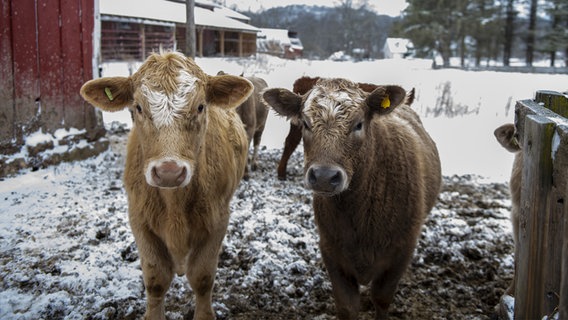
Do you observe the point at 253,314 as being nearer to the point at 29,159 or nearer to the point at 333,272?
the point at 333,272

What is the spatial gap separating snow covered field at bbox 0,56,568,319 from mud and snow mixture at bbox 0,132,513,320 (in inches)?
0.4

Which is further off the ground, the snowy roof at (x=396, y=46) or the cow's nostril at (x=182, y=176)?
the snowy roof at (x=396, y=46)

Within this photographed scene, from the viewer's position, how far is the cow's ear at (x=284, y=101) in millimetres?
3088

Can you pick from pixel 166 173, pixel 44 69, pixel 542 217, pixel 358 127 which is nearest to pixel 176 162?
pixel 166 173

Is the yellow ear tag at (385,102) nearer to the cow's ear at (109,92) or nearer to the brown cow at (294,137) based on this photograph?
the cow's ear at (109,92)

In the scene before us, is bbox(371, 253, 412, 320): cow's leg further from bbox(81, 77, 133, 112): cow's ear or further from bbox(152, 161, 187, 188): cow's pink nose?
bbox(81, 77, 133, 112): cow's ear

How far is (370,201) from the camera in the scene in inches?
116

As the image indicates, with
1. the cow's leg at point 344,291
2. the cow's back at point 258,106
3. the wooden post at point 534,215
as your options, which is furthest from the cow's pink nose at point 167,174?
the cow's back at point 258,106

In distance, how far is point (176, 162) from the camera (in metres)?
2.38

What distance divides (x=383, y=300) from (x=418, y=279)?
40.2 inches

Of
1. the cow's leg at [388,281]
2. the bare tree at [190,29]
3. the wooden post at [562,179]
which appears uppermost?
the bare tree at [190,29]

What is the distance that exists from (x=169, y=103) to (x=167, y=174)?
46 cm

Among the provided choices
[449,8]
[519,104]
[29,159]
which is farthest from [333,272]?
[449,8]

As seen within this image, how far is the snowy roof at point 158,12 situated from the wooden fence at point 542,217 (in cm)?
2290
